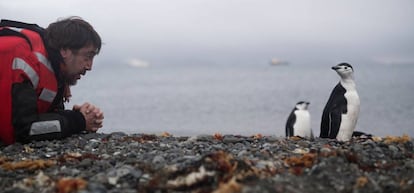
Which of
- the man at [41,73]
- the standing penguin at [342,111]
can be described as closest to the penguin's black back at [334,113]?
the standing penguin at [342,111]

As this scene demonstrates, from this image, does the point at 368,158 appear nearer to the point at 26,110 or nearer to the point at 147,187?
the point at 147,187

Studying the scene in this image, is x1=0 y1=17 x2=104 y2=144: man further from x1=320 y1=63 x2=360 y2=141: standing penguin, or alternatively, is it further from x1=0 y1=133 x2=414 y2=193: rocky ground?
x1=320 y1=63 x2=360 y2=141: standing penguin

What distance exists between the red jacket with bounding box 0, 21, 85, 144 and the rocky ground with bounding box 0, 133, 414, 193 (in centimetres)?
16

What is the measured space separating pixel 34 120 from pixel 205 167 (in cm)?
201

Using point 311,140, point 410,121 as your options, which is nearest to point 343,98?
point 311,140

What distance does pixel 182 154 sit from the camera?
429 centimetres

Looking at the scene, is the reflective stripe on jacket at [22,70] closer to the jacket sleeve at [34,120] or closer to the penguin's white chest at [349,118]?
the jacket sleeve at [34,120]

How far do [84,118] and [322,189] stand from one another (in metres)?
2.80

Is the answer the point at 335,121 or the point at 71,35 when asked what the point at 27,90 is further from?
the point at 335,121

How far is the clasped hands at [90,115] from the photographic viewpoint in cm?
538

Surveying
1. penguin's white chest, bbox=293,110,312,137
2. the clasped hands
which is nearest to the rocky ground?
the clasped hands

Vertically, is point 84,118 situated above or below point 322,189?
above

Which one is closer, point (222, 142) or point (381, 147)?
point (381, 147)

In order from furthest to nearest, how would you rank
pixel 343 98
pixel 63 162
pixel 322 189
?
pixel 343 98 → pixel 63 162 → pixel 322 189
